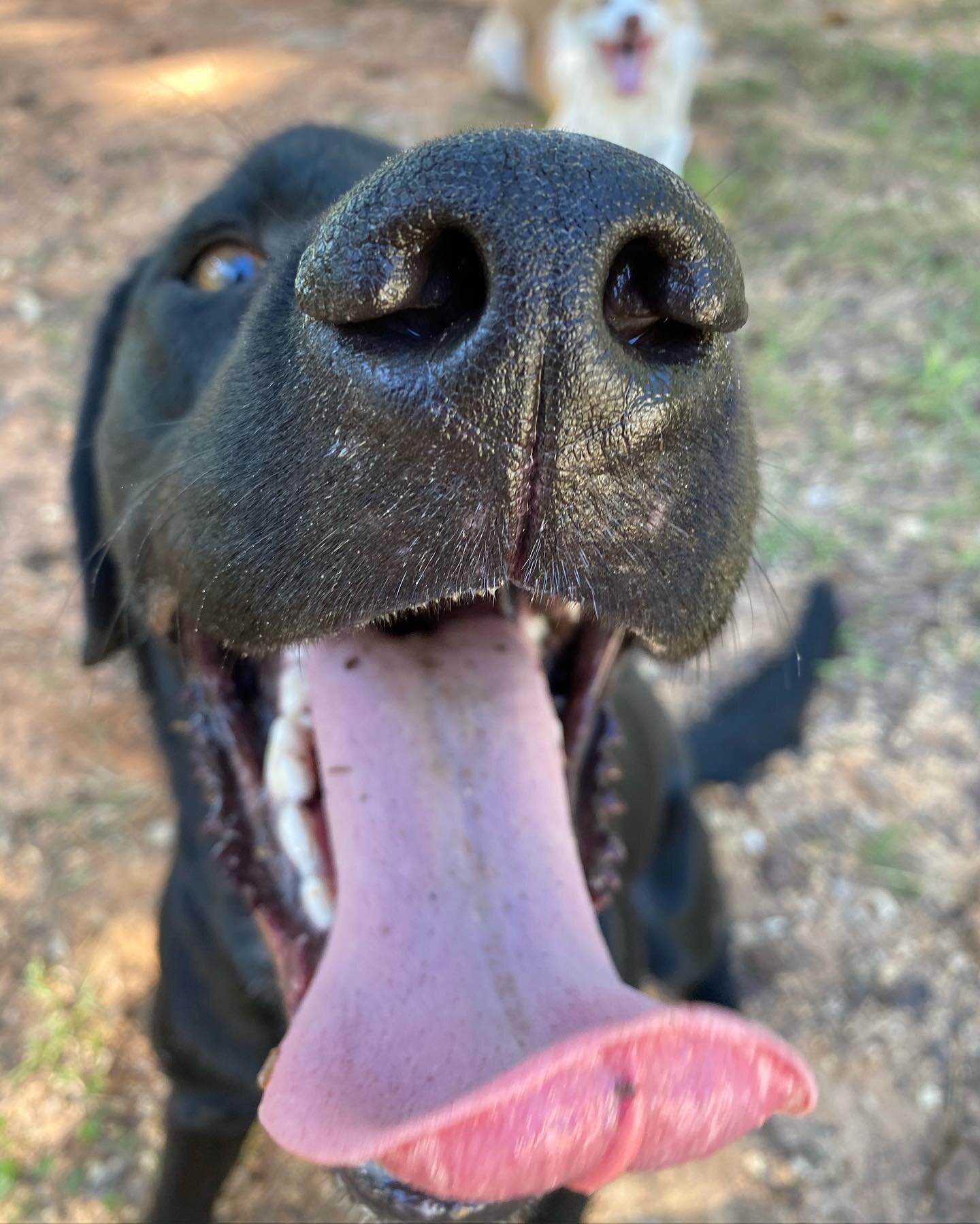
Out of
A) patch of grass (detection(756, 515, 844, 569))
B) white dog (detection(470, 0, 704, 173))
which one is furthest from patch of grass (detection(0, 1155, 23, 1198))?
white dog (detection(470, 0, 704, 173))

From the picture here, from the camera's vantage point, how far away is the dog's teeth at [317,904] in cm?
143

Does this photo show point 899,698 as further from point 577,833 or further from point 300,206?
point 300,206

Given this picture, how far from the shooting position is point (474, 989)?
126 cm

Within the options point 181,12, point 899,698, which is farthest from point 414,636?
point 181,12

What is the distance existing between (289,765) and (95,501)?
966 mm

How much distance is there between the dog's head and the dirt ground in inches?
25.7

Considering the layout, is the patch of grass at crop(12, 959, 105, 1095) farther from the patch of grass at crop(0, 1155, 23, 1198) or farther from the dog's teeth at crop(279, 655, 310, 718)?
the dog's teeth at crop(279, 655, 310, 718)

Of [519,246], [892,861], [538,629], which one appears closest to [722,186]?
[892,861]

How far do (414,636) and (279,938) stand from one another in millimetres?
498

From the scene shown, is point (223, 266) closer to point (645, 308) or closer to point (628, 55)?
point (645, 308)

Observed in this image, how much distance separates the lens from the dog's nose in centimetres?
81

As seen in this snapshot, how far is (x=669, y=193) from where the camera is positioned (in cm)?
85

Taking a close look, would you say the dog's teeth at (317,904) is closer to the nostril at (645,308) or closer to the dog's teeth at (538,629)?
the dog's teeth at (538,629)

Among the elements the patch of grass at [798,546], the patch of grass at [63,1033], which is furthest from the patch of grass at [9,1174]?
the patch of grass at [798,546]
